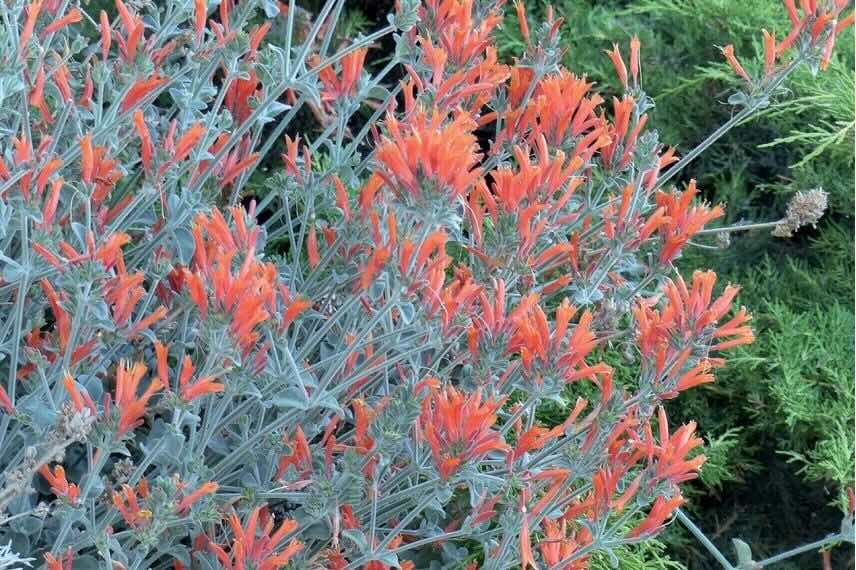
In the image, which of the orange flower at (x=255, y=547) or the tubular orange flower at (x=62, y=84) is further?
the tubular orange flower at (x=62, y=84)

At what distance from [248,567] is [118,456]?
1.57 feet

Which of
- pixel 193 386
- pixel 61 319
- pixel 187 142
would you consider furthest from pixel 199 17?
pixel 193 386

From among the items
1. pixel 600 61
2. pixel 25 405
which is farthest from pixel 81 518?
pixel 600 61

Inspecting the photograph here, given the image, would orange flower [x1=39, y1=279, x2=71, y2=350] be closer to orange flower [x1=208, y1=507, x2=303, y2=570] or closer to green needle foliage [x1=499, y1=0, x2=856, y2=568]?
orange flower [x1=208, y1=507, x2=303, y2=570]

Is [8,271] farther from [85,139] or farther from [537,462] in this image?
[537,462]

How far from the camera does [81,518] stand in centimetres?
131

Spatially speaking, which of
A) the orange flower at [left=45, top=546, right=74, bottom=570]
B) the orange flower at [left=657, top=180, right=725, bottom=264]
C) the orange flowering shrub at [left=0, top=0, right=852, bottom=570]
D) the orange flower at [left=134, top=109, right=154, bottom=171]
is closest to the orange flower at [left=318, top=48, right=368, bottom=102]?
the orange flowering shrub at [left=0, top=0, right=852, bottom=570]

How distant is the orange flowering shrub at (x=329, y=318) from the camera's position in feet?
4.09

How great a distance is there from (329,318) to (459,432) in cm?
26

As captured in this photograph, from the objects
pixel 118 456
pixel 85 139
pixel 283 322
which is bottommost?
pixel 118 456

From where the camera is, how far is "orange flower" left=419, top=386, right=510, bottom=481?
1244mm

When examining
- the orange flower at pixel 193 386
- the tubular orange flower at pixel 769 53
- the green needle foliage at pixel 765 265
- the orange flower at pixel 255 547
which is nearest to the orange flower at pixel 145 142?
the orange flower at pixel 193 386

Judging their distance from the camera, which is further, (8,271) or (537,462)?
(537,462)

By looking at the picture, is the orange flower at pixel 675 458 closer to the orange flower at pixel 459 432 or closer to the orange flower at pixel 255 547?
the orange flower at pixel 459 432
